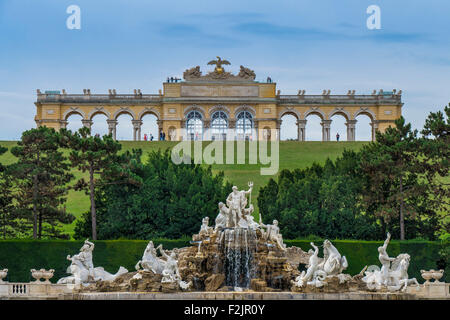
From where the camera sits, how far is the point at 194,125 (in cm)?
7269

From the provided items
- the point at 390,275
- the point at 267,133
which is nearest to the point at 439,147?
the point at 390,275

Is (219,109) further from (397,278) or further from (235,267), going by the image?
(397,278)

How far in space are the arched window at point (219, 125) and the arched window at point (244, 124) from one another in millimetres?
1215

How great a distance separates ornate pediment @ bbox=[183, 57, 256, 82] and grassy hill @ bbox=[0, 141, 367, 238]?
38.4ft

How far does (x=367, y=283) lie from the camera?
1227 inches

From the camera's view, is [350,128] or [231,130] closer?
[231,130]

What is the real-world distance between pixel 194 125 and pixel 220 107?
3.00m

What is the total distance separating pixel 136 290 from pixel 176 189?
41.5 feet

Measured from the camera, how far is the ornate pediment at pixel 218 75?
72562 mm

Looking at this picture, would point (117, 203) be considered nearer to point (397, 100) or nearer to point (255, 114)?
point (255, 114)

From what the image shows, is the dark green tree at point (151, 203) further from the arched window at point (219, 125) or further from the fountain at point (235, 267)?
the arched window at point (219, 125)

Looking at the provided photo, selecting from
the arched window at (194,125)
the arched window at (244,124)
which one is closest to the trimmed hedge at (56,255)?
the arched window at (194,125)
